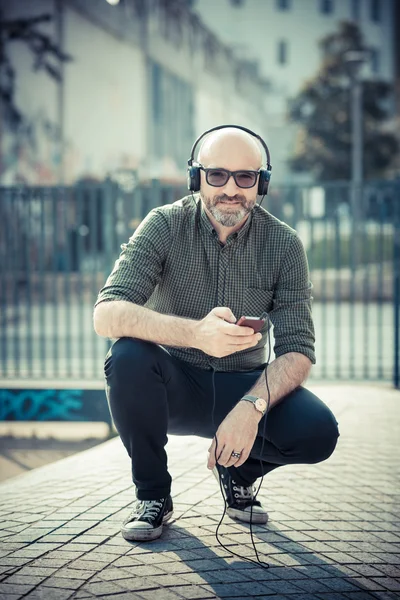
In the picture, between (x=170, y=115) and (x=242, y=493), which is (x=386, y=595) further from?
(x=170, y=115)

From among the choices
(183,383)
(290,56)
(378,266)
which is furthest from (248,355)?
(290,56)

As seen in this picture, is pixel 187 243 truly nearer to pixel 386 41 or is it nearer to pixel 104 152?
pixel 104 152

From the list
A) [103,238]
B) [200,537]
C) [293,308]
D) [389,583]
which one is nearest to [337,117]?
[103,238]

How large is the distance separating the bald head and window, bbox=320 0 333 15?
233 feet

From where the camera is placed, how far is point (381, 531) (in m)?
4.05

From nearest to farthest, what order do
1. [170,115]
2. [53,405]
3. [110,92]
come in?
[53,405] → [110,92] → [170,115]

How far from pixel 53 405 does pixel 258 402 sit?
14.9 feet

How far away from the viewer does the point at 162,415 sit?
12.4 feet

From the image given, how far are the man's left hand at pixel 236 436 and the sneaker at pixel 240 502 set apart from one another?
517mm

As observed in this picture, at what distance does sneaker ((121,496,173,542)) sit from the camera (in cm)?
375

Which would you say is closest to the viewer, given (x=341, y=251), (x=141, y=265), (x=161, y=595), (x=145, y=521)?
(x=161, y=595)

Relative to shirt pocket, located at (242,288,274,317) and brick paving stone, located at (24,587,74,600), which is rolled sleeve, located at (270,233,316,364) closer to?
shirt pocket, located at (242,288,274,317)

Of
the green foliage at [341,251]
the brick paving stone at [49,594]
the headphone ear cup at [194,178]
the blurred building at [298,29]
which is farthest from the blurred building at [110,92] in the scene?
the blurred building at [298,29]

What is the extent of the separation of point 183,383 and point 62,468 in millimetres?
1791
